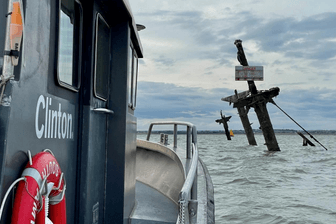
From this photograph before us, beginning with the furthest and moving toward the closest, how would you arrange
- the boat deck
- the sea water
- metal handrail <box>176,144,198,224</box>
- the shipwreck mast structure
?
the shipwreck mast structure
the sea water
the boat deck
metal handrail <box>176,144,198,224</box>

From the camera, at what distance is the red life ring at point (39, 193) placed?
1.42 meters

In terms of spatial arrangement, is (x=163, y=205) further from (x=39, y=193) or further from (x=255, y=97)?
(x=255, y=97)

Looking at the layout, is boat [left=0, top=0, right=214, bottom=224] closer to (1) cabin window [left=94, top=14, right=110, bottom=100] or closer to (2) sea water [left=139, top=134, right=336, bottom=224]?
(1) cabin window [left=94, top=14, right=110, bottom=100]

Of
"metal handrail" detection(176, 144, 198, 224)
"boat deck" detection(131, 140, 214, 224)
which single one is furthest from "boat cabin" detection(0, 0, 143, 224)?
"metal handrail" detection(176, 144, 198, 224)

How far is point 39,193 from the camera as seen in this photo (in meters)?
1.49

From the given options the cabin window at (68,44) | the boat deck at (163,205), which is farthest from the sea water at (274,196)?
the cabin window at (68,44)

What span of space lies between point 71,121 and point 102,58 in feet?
3.09

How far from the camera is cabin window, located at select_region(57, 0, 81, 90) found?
2.18 meters

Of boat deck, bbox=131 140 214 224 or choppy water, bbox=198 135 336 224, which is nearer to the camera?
boat deck, bbox=131 140 214 224

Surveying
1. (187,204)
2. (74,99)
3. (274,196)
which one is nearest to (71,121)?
(74,99)

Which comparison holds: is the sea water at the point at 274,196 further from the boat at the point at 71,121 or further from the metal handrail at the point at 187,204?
the metal handrail at the point at 187,204

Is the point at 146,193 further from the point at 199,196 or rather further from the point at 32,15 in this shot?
the point at 32,15

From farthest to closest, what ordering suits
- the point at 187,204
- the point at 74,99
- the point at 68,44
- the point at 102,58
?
the point at 102,58
the point at 74,99
the point at 68,44
the point at 187,204

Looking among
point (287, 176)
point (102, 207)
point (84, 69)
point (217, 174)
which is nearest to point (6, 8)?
point (84, 69)
